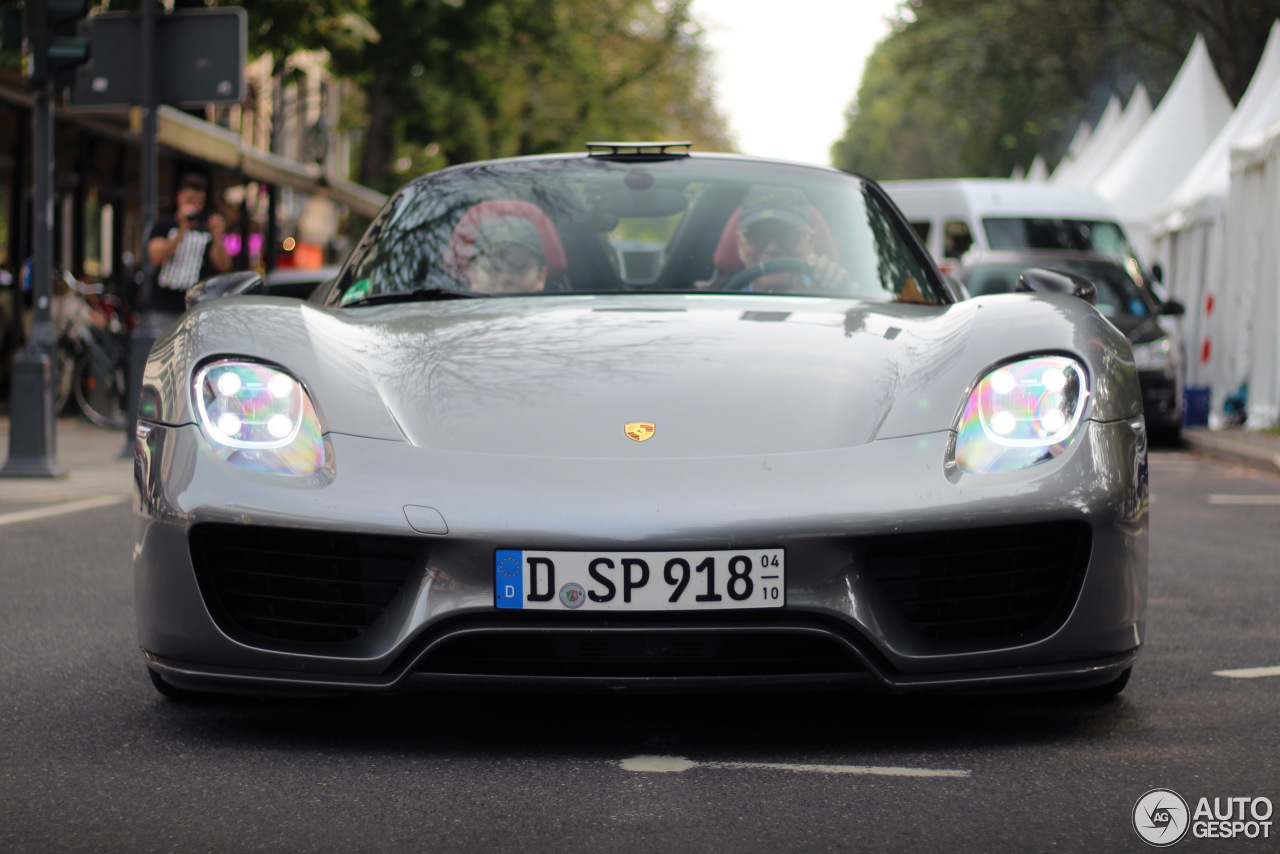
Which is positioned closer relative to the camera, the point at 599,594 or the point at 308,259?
the point at 599,594

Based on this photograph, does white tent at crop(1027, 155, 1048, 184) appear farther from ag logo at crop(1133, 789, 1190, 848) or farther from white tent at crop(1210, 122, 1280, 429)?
ag logo at crop(1133, 789, 1190, 848)

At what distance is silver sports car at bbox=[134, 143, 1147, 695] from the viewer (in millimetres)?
2930

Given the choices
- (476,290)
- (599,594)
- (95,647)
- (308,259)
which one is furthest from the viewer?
(308,259)

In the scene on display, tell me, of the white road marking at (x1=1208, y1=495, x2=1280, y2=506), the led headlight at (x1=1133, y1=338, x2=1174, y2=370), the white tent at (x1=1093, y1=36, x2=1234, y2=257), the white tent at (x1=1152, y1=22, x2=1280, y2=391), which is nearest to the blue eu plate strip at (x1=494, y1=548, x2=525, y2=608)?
the white road marking at (x1=1208, y1=495, x2=1280, y2=506)

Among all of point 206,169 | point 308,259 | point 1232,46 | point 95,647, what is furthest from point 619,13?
point 95,647

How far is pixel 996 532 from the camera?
302 cm

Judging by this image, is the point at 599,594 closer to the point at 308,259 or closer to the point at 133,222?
the point at 133,222

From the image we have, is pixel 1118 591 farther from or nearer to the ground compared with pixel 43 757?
farther from the ground

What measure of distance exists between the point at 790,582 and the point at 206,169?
19102 mm

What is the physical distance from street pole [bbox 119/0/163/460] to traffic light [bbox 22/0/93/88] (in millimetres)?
1413

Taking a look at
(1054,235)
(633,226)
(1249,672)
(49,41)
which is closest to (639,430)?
(633,226)

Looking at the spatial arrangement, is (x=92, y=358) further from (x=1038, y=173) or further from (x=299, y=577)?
(x=1038, y=173)

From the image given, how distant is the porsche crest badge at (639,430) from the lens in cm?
310

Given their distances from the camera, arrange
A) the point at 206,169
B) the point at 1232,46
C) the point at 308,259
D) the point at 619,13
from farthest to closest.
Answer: the point at 308,259, the point at 619,13, the point at 1232,46, the point at 206,169
